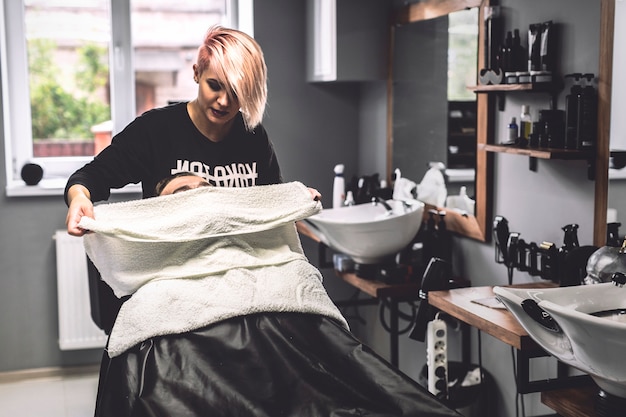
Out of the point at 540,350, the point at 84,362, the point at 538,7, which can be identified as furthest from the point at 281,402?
the point at 84,362

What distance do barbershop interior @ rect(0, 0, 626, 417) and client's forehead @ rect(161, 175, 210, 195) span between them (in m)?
0.11

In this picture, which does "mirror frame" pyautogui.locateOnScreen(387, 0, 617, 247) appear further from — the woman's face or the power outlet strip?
the woman's face

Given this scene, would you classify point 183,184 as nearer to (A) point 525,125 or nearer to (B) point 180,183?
(B) point 180,183

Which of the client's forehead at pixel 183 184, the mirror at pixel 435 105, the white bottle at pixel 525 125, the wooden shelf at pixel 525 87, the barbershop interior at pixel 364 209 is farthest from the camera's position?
the mirror at pixel 435 105

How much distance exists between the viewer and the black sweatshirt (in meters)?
2.33

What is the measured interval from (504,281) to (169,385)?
1.55 meters

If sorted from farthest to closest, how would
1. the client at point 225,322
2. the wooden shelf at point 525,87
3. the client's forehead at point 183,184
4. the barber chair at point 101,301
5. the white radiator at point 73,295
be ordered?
the white radiator at point 73,295
the barber chair at point 101,301
the wooden shelf at point 525,87
the client's forehead at point 183,184
the client at point 225,322

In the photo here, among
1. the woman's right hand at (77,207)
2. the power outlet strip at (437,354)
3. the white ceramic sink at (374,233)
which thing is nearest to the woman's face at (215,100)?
the woman's right hand at (77,207)

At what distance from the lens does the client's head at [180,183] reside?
2.16 m

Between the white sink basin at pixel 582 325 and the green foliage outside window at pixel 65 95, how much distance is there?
2840 mm

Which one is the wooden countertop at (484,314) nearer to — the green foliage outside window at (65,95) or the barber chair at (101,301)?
the barber chair at (101,301)

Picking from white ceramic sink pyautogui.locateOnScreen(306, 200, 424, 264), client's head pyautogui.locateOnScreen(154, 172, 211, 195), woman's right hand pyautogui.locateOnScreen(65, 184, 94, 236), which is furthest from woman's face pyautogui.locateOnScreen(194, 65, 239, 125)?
white ceramic sink pyautogui.locateOnScreen(306, 200, 424, 264)

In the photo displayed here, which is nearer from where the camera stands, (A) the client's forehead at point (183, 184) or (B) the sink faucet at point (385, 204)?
(A) the client's forehead at point (183, 184)

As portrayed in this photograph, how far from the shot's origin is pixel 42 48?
13.3ft
